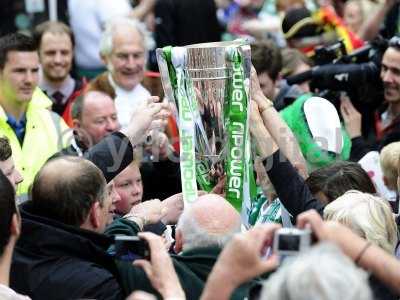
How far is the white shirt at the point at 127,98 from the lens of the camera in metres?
8.47

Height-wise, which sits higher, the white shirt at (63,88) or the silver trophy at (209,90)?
the silver trophy at (209,90)

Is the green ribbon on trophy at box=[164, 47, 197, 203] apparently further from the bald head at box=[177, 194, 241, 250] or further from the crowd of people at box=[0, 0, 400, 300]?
the bald head at box=[177, 194, 241, 250]

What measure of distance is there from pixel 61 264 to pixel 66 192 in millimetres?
300

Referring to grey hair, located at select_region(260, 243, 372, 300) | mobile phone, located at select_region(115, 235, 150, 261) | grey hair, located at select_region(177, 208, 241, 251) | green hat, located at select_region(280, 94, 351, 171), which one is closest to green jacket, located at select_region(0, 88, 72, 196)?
green hat, located at select_region(280, 94, 351, 171)

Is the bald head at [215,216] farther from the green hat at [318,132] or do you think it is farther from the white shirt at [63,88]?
the white shirt at [63,88]

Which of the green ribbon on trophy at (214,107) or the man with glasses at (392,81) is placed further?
the man with glasses at (392,81)

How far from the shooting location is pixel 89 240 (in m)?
4.65

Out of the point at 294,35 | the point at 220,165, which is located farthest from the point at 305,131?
the point at 294,35

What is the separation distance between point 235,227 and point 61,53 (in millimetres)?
5107

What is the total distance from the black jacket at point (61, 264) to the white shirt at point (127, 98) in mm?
3735

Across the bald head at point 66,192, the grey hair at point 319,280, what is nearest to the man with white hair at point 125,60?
the bald head at point 66,192

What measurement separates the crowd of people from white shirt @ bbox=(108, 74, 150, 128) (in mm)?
13

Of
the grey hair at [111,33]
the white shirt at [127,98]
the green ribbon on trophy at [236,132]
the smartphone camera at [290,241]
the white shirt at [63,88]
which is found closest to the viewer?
the smartphone camera at [290,241]

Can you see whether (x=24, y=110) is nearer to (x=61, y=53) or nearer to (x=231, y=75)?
(x=61, y=53)
